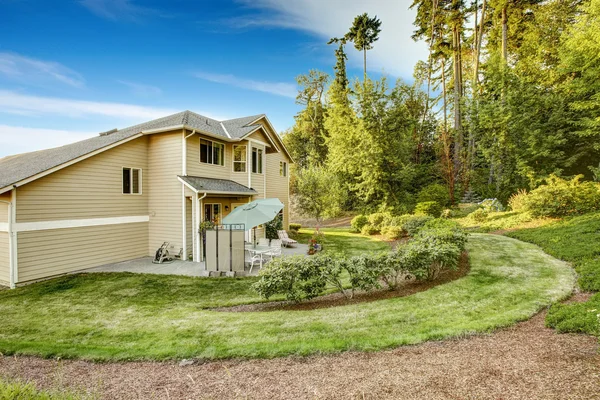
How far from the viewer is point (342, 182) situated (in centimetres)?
2419

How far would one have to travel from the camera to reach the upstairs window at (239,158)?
14375mm

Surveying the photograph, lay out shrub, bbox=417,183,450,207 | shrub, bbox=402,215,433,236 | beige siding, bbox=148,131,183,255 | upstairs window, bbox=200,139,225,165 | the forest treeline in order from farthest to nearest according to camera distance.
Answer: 1. shrub, bbox=417,183,450,207
2. the forest treeline
3. shrub, bbox=402,215,433,236
4. upstairs window, bbox=200,139,225,165
5. beige siding, bbox=148,131,183,255

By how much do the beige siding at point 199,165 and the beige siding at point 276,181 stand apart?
3.30 m

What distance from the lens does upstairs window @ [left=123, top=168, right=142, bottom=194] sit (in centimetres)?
1154

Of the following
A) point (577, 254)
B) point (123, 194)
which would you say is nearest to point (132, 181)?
point (123, 194)

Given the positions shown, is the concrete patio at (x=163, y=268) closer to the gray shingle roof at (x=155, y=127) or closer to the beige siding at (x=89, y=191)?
the beige siding at (x=89, y=191)

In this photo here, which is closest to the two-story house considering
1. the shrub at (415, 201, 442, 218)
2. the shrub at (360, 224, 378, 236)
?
the shrub at (360, 224, 378, 236)

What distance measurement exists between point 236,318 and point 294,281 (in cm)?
153

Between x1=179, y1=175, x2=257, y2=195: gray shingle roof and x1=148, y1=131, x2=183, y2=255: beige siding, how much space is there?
0.75 meters

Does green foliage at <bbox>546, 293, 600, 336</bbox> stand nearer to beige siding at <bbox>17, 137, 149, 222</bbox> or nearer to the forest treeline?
beige siding at <bbox>17, 137, 149, 222</bbox>

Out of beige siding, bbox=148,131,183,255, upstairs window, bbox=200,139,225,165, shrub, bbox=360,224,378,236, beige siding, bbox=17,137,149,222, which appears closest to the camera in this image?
beige siding, bbox=17,137,149,222

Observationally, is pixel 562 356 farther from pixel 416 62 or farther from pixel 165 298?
pixel 416 62

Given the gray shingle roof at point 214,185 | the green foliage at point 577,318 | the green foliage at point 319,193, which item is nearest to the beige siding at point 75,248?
the gray shingle roof at point 214,185

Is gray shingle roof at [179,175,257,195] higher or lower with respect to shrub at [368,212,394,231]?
higher
